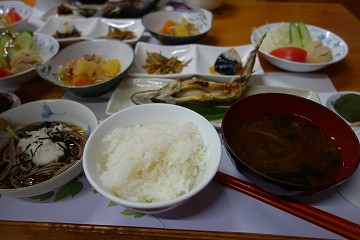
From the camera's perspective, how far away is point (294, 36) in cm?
210

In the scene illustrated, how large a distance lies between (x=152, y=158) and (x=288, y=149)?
63cm

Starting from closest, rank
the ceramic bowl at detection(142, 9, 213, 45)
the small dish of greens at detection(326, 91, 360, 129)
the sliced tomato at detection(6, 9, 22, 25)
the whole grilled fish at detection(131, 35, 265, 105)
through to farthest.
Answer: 1. the small dish of greens at detection(326, 91, 360, 129)
2. the whole grilled fish at detection(131, 35, 265, 105)
3. the ceramic bowl at detection(142, 9, 213, 45)
4. the sliced tomato at detection(6, 9, 22, 25)

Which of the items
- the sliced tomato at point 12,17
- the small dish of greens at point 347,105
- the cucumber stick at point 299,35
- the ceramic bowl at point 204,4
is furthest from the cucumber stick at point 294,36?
the sliced tomato at point 12,17

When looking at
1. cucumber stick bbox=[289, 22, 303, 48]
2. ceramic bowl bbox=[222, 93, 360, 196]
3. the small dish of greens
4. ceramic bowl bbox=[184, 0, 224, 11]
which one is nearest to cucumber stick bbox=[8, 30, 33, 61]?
ceramic bowl bbox=[184, 0, 224, 11]

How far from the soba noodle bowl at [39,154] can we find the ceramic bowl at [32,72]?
0.50 metres

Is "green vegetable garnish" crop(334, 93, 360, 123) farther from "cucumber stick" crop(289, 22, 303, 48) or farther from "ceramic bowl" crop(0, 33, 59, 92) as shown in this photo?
"ceramic bowl" crop(0, 33, 59, 92)

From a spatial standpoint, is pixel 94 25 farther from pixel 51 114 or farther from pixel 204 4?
pixel 51 114

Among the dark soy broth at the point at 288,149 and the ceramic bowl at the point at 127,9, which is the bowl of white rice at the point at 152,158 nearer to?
the dark soy broth at the point at 288,149

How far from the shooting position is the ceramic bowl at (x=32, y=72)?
168 centimetres

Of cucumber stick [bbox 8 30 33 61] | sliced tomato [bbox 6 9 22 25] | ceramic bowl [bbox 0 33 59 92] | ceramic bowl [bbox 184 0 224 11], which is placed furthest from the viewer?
ceramic bowl [bbox 184 0 224 11]

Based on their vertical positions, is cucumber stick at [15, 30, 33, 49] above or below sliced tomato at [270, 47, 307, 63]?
below

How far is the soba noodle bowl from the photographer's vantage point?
1168 millimetres

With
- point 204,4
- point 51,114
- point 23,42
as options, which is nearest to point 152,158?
point 51,114

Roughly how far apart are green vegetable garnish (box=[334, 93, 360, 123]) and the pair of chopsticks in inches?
26.0
